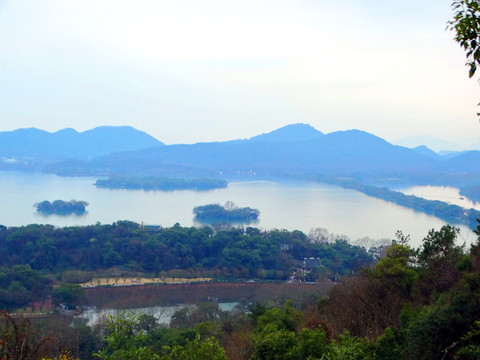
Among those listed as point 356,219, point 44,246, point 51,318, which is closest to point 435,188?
point 356,219

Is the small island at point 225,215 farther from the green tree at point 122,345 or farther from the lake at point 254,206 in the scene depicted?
the green tree at point 122,345

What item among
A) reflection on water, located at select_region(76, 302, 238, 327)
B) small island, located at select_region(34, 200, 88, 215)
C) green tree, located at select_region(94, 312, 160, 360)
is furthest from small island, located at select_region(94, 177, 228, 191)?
green tree, located at select_region(94, 312, 160, 360)

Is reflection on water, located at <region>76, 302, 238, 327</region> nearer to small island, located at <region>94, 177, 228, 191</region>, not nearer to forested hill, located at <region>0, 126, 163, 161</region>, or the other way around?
small island, located at <region>94, 177, 228, 191</region>

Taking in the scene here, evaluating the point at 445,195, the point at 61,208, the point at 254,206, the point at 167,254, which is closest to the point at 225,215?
the point at 254,206

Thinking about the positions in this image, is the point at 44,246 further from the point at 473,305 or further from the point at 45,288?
the point at 473,305

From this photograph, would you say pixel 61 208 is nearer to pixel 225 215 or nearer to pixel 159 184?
pixel 225 215

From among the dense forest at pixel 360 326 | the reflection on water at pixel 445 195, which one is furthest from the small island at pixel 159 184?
the dense forest at pixel 360 326
